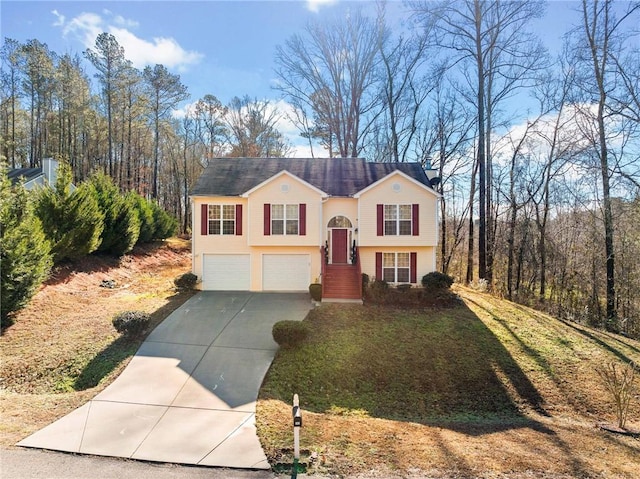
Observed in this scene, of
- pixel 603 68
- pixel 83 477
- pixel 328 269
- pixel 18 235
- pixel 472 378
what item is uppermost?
pixel 603 68

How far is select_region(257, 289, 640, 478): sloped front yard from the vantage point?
18.0ft

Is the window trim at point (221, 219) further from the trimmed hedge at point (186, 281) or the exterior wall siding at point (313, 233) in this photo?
the trimmed hedge at point (186, 281)

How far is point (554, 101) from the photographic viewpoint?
70.8 ft

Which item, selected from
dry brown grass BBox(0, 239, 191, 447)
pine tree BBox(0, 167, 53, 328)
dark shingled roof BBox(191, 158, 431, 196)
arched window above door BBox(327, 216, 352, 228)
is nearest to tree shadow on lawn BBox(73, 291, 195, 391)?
dry brown grass BBox(0, 239, 191, 447)

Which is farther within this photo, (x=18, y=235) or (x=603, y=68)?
(x=603, y=68)

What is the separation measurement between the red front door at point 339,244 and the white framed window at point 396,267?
1994 millimetres

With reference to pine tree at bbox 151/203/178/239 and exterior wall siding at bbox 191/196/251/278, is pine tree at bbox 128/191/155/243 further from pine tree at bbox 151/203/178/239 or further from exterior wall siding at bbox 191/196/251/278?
exterior wall siding at bbox 191/196/251/278

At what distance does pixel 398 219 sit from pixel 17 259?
1458 centimetres

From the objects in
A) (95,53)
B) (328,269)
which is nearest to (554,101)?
(328,269)

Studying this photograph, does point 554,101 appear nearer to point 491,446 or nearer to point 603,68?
point 603,68

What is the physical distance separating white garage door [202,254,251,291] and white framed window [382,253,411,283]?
6768 mm

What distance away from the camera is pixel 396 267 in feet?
53.3

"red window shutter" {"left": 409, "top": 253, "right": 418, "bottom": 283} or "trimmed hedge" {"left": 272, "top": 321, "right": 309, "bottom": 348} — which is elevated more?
"red window shutter" {"left": 409, "top": 253, "right": 418, "bottom": 283}

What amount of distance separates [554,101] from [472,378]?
20828 mm
